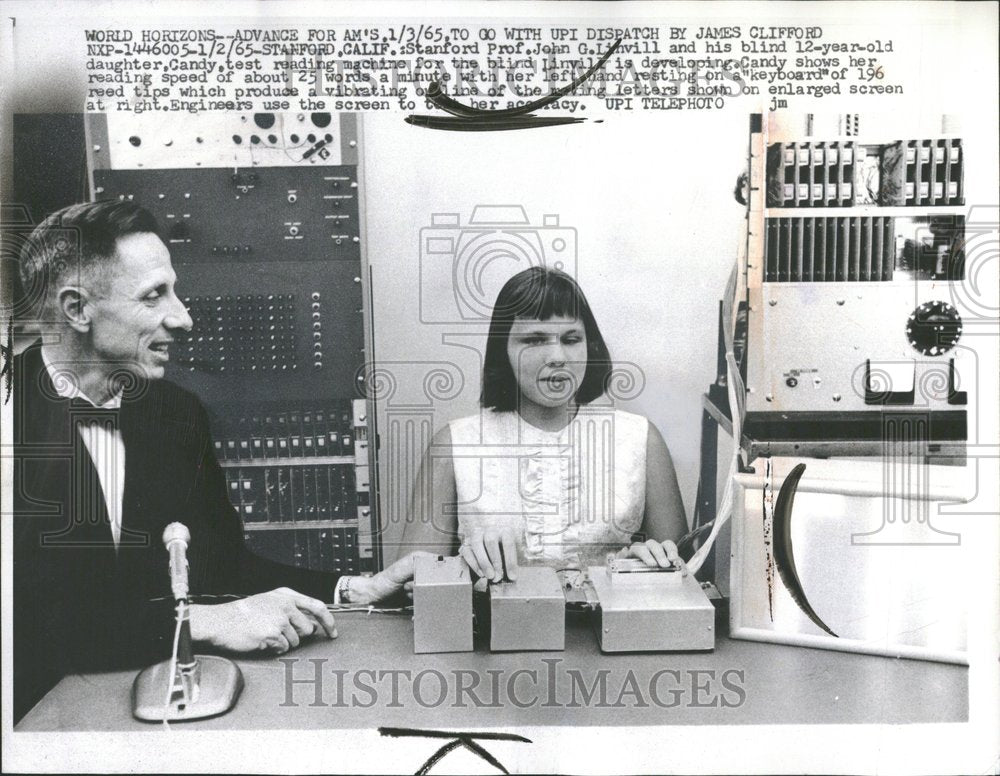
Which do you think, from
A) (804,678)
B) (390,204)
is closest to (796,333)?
(804,678)

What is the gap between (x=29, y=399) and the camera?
4.87 feet

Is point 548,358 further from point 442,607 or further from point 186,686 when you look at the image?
point 186,686

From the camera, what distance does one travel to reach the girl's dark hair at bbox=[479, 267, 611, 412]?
147 cm

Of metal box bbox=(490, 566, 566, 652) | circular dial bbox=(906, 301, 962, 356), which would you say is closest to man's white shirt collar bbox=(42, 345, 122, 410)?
metal box bbox=(490, 566, 566, 652)

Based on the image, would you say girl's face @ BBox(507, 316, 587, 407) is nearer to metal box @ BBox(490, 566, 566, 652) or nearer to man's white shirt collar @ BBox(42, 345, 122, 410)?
metal box @ BBox(490, 566, 566, 652)

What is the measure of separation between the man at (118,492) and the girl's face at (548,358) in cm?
37

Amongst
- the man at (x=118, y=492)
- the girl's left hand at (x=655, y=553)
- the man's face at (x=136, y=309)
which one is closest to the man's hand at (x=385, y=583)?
the man at (x=118, y=492)

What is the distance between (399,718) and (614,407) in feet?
2.10

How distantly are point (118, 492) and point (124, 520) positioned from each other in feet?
0.16

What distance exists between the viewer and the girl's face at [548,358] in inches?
58.1

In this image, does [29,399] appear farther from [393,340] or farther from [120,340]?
[393,340]

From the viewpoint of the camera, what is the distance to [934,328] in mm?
1476

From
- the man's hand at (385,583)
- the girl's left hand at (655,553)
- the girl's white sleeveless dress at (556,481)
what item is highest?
the girl's white sleeveless dress at (556,481)

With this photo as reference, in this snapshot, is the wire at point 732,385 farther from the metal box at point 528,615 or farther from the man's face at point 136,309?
the man's face at point 136,309
